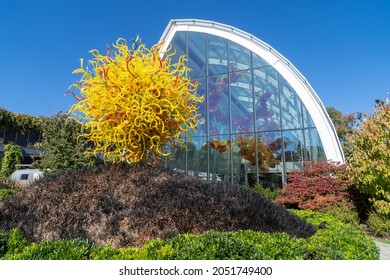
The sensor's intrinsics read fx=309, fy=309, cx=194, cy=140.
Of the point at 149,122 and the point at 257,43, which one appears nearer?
the point at 149,122

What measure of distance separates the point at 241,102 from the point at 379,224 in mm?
8761

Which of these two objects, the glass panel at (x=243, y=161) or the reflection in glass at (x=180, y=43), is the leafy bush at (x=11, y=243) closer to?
the glass panel at (x=243, y=161)

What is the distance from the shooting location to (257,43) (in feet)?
52.5

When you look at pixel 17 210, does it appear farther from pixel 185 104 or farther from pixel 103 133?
pixel 185 104

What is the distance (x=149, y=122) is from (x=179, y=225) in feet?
6.79

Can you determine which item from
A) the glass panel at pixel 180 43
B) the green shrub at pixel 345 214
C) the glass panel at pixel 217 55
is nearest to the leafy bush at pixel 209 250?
the green shrub at pixel 345 214

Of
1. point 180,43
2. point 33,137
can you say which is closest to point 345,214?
point 180,43

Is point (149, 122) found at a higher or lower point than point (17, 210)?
higher

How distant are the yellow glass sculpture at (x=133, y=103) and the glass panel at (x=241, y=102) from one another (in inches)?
383

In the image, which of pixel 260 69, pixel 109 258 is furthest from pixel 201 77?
pixel 109 258

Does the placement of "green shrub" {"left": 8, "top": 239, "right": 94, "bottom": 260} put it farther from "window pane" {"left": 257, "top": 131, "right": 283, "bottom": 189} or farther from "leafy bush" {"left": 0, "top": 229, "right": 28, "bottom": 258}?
"window pane" {"left": 257, "top": 131, "right": 283, "bottom": 189}

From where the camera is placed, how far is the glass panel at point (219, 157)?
1608 centimetres

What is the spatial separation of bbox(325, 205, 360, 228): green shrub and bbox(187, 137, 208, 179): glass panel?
745cm

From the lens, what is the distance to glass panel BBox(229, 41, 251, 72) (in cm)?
1625
